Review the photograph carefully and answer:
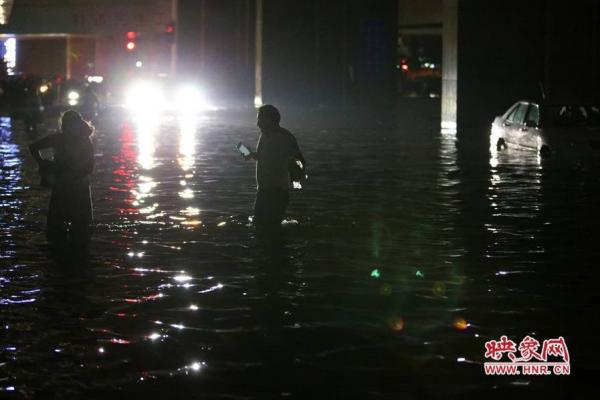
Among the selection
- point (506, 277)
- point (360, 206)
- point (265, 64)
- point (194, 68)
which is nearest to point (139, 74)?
point (194, 68)

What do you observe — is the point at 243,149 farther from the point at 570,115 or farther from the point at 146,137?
the point at 146,137

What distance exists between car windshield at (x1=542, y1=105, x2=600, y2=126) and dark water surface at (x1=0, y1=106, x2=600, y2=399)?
5.09m

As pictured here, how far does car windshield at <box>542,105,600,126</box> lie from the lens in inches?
1085

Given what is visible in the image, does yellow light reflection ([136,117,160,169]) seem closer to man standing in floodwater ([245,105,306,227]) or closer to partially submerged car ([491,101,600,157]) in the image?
partially submerged car ([491,101,600,157])

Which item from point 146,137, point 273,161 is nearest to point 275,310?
point 273,161

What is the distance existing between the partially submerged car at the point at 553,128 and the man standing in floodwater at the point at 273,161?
1324 cm

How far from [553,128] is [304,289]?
1717cm

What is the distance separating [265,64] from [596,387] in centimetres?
6033

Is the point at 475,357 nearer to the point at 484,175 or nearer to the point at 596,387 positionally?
the point at 596,387

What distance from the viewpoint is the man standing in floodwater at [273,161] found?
14430 millimetres

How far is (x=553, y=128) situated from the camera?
27.3 m

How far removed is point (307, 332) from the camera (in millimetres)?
9188

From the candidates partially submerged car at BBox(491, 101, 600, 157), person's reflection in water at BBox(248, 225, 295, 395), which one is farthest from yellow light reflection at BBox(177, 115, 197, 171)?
person's reflection in water at BBox(248, 225, 295, 395)

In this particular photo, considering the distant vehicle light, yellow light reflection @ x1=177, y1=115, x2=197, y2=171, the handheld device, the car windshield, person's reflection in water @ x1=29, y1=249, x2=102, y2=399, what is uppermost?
the distant vehicle light
